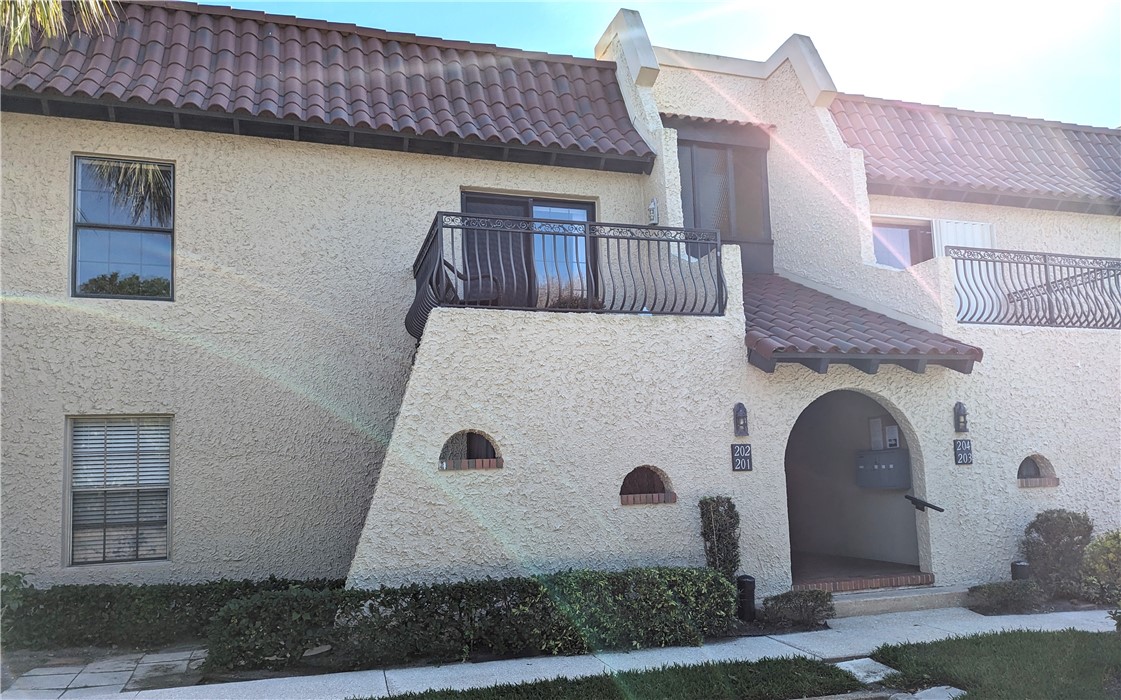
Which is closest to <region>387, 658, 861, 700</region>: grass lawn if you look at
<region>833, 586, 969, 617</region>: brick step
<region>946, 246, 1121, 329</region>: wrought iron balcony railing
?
<region>833, 586, 969, 617</region>: brick step

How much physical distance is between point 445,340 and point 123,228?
4328 millimetres

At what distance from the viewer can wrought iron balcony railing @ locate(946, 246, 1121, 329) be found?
11023mm

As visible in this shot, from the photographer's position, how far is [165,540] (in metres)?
9.29

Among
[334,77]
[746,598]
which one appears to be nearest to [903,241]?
[746,598]

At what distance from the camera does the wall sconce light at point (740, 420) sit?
935 centimetres

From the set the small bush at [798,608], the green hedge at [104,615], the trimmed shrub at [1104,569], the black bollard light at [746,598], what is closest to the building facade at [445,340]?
the black bollard light at [746,598]

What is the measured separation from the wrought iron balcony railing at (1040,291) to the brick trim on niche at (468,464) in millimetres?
6579

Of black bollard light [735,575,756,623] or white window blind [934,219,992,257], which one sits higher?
white window blind [934,219,992,257]

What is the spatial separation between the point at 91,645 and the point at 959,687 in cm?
814

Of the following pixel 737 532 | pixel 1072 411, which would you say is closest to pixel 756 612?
pixel 737 532

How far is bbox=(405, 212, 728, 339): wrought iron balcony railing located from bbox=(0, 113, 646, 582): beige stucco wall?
2.97 feet

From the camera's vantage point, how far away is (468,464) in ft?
27.7

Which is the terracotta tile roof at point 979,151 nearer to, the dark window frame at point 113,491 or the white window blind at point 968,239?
the white window blind at point 968,239

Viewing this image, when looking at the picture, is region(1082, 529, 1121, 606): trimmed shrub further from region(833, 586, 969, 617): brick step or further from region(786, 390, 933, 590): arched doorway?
region(786, 390, 933, 590): arched doorway
